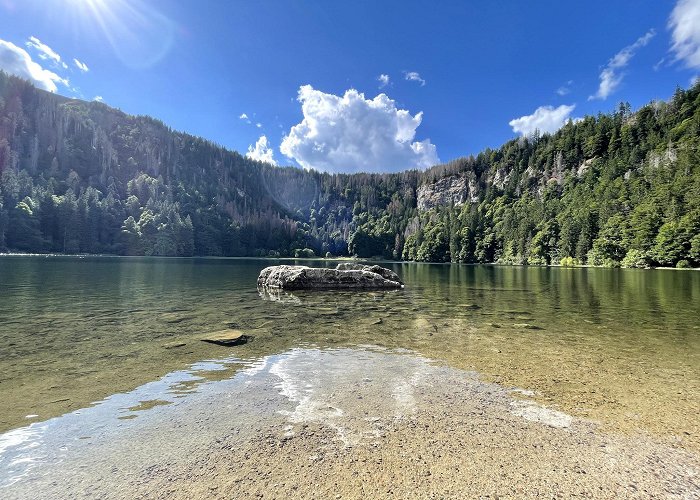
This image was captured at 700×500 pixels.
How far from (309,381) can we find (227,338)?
5.36 metres

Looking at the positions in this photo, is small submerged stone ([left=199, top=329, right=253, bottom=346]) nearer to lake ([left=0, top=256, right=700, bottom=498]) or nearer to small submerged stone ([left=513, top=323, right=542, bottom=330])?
lake ([left=0, top=256, right=700, bottom=498])

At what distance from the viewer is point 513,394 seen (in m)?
7.30

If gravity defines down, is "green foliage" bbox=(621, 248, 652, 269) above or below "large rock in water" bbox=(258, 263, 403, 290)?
above

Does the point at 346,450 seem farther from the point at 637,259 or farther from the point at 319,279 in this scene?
the point at 637,259

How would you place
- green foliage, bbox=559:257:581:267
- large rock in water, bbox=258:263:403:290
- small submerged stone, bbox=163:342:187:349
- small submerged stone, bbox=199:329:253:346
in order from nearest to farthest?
small submerged stone, bbox=163:342:187:349 → small submerged stone, bbox=199:329:253:346 → large rock in water, bbox=258:263:403:290 → green foliage, bbox=559:257:581:267

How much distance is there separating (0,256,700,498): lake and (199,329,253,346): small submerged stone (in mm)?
366

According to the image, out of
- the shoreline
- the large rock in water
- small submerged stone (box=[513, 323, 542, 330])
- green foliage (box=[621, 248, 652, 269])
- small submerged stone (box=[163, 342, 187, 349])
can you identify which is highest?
green foliage (box=[621, 248, 652, 269])

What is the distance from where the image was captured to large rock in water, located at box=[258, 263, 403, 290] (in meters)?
30.8

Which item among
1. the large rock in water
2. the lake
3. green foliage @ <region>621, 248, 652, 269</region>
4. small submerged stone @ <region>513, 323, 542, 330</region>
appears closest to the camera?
the lake

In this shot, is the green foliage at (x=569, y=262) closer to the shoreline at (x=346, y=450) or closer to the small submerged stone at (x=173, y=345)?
the shoreline at (x=346, y=450)

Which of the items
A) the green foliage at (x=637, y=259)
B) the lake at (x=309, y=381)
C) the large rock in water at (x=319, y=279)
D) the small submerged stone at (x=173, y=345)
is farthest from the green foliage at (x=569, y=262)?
the small submerged stone at (x=173, y=345)

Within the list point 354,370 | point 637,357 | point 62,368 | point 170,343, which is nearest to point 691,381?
point 637,357

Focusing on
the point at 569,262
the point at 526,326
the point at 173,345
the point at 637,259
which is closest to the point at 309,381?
the point at 173,345

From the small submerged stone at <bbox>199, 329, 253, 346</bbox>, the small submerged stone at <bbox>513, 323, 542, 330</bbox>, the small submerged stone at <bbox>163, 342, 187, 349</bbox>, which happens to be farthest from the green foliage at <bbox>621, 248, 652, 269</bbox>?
the small submerged stone at <bbox>163, 342, 187, 349</bbox>
